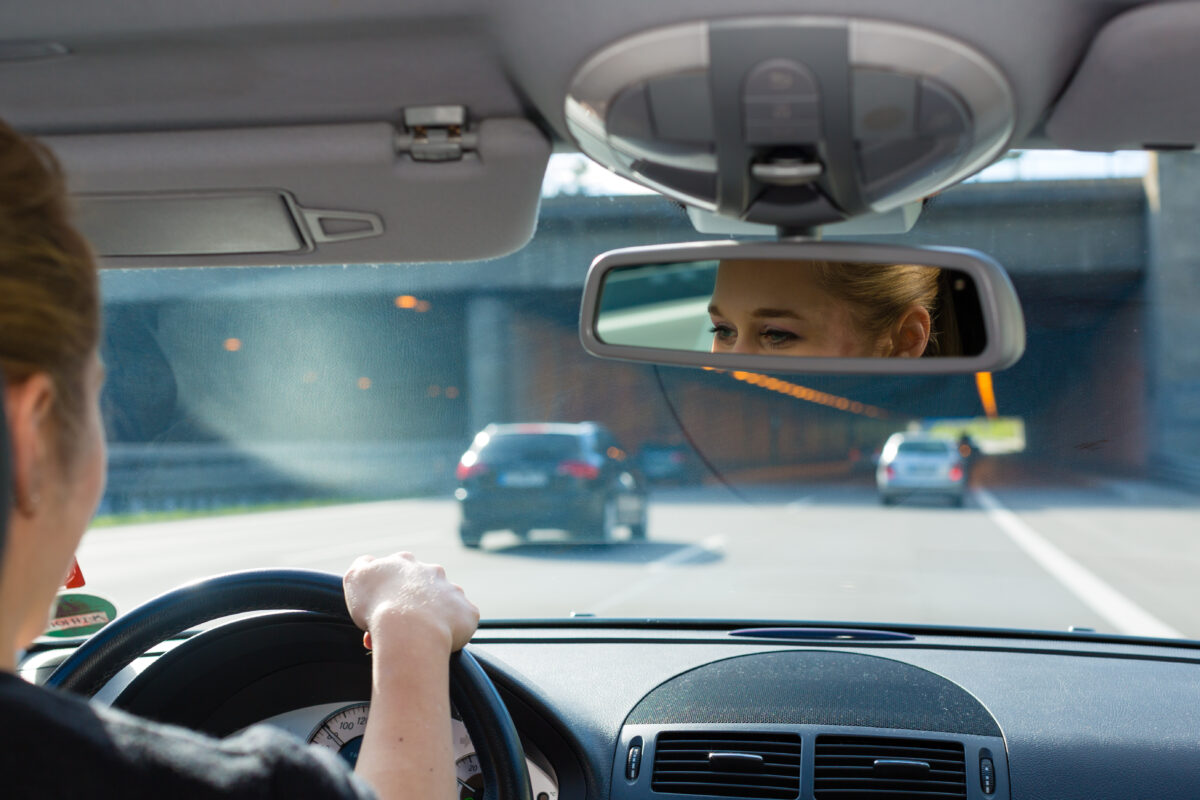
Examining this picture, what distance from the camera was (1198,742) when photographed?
277cm

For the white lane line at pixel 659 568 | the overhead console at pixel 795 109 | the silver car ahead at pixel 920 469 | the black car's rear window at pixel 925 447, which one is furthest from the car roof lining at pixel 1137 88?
the black car's rear window at pixel 925 447

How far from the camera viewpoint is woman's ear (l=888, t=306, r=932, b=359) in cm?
248

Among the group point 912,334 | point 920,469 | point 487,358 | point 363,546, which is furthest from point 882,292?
point 920,469

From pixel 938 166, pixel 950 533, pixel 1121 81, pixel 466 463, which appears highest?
pixel 1121 81

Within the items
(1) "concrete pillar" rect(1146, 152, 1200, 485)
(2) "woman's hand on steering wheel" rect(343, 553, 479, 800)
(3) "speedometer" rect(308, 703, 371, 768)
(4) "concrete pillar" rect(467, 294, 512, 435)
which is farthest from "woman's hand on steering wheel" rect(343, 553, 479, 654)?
(4) "concrete pillar" rect(467, 294, 512, 435)

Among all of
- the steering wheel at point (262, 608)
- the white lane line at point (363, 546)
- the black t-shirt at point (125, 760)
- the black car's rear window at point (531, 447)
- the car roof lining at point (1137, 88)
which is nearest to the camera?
the black t-shirt at point (125, 760)

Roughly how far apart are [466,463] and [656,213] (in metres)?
7.43

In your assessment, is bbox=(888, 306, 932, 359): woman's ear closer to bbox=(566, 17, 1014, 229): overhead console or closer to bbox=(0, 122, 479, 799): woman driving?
bbox=(566, 17, 1014, 229): overhead console

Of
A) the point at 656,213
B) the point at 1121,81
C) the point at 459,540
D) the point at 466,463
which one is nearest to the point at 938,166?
the point at 1121,81

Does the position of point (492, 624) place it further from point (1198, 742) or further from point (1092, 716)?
point (1198, 742)

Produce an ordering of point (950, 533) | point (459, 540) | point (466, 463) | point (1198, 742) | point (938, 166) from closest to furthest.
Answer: point (938, 166) < point (1198, 742) < point (459, 540) < point (466, 463) < point (950, 533)

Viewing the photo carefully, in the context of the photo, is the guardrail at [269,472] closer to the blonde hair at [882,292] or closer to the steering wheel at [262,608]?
the steering wheel at [262,608]

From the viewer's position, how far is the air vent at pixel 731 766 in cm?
282

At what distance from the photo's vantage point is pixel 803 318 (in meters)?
2.46
